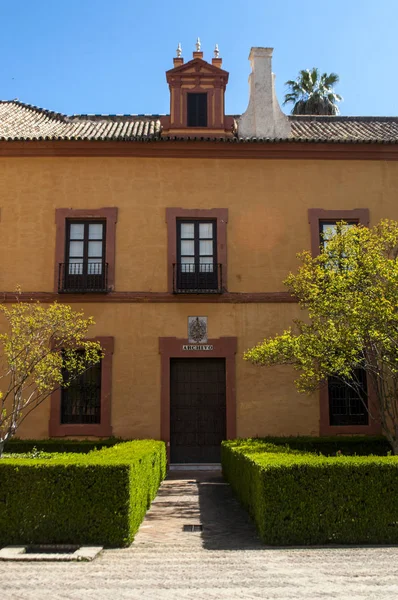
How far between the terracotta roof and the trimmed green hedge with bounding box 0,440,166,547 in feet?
34.0

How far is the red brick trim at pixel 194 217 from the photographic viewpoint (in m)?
15.9

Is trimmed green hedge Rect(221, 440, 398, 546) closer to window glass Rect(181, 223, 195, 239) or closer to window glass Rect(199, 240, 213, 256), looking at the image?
window glass Rect(199, 240, 213, 256)

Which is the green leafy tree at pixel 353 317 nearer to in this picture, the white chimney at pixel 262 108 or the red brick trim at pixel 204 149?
the red brick trim at pixel 204 149

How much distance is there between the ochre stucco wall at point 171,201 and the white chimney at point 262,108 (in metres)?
1.42

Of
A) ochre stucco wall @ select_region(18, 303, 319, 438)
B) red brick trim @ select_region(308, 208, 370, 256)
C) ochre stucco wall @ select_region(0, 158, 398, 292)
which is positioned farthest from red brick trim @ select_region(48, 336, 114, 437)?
red brick trim @ select_region(308, 208, 370, 256)

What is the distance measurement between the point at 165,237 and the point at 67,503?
9242 mm

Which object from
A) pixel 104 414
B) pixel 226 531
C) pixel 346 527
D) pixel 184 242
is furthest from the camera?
pixel 184 242

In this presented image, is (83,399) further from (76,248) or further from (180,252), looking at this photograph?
(180,252)

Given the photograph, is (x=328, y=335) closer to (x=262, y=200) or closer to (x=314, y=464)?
(x=314, y=464)

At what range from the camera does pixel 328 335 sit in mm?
11633

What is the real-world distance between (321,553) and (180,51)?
1496cm

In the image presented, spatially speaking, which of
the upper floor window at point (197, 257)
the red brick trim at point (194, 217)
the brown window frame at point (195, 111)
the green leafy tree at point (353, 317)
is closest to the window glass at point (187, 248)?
the upper floor window at point (197, 257)

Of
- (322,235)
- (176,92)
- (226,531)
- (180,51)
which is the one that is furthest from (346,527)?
(180,51)

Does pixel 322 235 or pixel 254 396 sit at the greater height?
pixel 322 235
